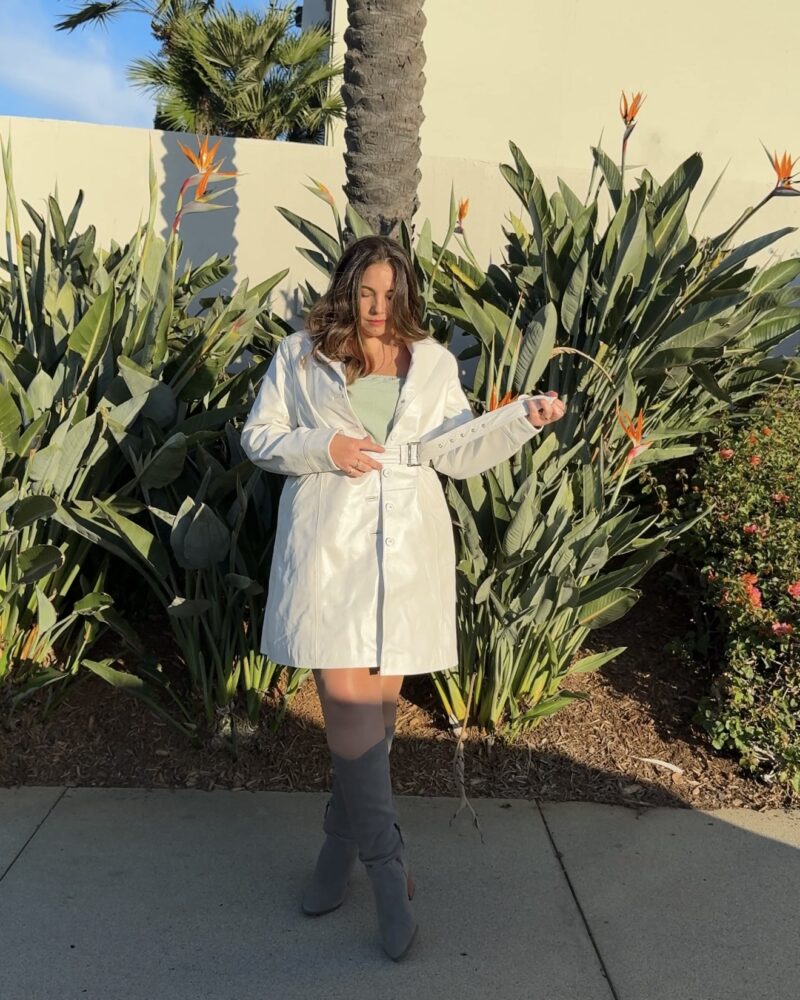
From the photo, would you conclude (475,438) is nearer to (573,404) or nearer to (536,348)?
(536,348)

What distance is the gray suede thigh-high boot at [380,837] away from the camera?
2230 millimetres

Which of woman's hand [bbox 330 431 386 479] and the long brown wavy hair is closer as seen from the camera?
woman's hand [bbox 330 431 386 479]

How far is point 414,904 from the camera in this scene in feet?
8.30

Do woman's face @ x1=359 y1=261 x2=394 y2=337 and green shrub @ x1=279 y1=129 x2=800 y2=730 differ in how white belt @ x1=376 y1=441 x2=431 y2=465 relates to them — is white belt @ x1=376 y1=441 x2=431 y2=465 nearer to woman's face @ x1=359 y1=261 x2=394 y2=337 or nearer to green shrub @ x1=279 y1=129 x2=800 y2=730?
woman's face @ x1=359 y1=261 x2=394 y2=337

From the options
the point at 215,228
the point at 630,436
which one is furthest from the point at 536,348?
the point at 215,228

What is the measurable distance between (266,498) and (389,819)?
1367 millimetres

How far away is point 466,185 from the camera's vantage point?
546 centimetres

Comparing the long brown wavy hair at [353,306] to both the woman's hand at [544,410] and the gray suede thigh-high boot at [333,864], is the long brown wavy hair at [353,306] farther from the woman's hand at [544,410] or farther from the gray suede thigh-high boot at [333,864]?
the gray suede thigh-high boot at [333,864]

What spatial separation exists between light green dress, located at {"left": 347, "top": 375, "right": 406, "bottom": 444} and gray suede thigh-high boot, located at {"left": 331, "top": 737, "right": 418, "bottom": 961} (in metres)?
0.82

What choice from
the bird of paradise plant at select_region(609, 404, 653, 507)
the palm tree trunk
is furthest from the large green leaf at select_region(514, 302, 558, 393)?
the palm tree trunk

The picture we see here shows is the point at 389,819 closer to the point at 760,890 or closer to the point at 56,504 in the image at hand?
the point at 760,890

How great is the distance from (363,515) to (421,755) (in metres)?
1.39

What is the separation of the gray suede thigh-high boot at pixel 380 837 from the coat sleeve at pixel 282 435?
2.42 feet

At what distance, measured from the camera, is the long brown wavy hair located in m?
2.33
